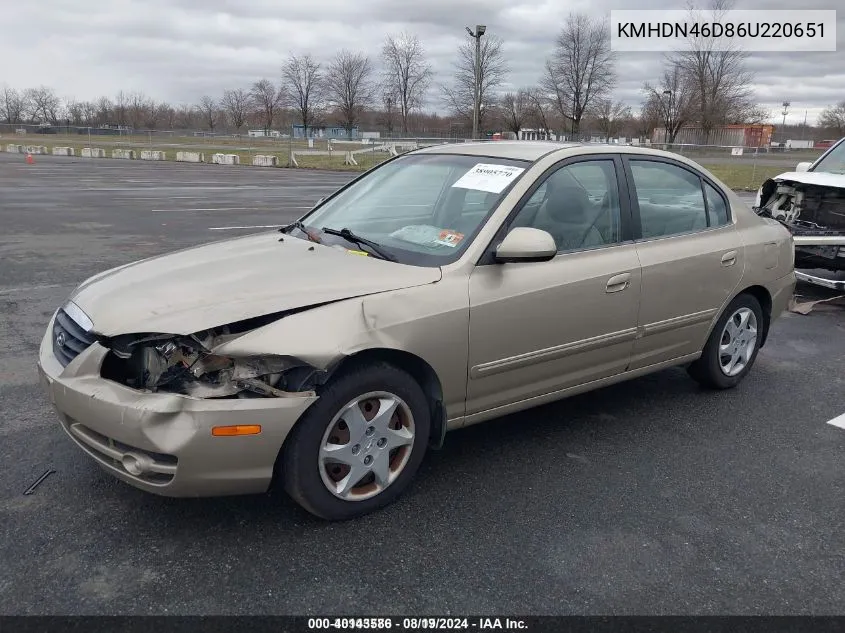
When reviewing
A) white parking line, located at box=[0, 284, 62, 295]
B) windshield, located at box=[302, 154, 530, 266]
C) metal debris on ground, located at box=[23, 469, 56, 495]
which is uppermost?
windshield, located at box=[302, 154, 530, 266]

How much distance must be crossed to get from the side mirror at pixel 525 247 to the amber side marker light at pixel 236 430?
137cm

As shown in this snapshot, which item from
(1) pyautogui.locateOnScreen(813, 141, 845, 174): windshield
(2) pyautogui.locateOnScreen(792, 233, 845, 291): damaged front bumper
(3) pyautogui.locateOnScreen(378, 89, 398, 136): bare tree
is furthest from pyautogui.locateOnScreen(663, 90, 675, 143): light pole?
(2) pyautogui.locateOnScreen(792, 233, 845, 291): damaged front bumper

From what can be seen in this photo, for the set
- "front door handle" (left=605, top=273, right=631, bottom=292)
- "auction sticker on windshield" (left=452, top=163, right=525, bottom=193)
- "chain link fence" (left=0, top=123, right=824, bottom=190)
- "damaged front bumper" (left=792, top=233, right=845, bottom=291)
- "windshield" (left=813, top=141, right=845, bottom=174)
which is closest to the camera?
"auction sticker on windshield" (left=452, top=163, right=525, bottom=193)

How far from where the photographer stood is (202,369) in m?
2.81

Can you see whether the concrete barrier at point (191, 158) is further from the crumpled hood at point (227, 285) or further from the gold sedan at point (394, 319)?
the crumpled hood at point (227, 285)

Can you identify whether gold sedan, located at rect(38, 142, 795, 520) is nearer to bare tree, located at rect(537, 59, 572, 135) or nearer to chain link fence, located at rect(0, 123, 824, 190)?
chain link fence, located at rect(0, 123, 824, 190)

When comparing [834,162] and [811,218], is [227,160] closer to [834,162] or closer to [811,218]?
[834,162]

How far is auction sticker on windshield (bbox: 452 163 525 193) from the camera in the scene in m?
3.70

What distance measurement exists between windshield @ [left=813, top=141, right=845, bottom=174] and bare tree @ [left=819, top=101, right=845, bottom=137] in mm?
45494

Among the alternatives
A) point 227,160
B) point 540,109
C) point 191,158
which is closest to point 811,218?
point 227,160

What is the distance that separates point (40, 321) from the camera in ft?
19.9

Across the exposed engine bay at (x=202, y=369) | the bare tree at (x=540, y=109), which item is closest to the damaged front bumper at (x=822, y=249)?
the exposed engine bay at (x=202, y=369)

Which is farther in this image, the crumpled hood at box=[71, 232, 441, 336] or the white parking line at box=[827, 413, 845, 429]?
the white parking line at box=[827, 413, 845, 429]

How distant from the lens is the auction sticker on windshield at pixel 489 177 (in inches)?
146
